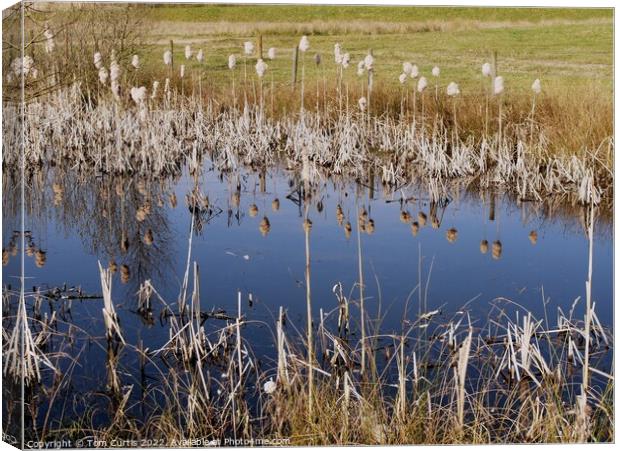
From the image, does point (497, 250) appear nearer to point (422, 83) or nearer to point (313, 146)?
point (422, 83)

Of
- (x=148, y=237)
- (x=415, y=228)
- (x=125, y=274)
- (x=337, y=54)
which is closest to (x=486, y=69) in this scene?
(x=337, y=54)

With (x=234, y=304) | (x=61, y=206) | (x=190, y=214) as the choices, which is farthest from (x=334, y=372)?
(x=61, y=206)

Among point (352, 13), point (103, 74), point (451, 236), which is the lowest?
point (451, 236)

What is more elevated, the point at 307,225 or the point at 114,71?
the point at 114,71

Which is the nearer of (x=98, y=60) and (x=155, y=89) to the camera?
(x=98, y=60)

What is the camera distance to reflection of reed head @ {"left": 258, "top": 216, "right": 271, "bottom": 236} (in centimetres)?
583

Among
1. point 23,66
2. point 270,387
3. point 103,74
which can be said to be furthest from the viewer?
point 103,74

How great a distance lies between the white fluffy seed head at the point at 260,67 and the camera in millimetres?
5945

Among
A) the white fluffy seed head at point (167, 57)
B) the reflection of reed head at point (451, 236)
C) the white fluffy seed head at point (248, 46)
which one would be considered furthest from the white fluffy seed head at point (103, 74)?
the reflection of reed head at point (451, 236)

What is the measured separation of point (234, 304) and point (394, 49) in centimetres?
127

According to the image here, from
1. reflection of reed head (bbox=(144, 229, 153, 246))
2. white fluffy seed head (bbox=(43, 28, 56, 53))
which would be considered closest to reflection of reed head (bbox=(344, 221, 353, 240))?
reflection of reed head (bbox=(144, 229, 153, 246))

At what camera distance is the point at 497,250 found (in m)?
5.93

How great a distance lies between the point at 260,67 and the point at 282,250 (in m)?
0.82

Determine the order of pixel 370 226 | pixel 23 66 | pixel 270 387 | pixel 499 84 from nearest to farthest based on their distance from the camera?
pixel 23 66, pixel 270 387, pixel 370 226, pixel 499 84
